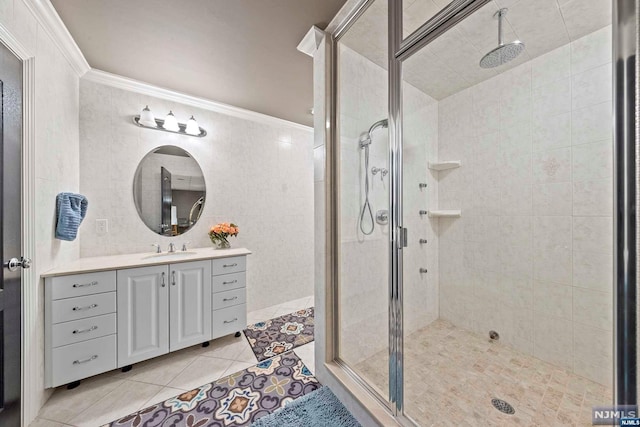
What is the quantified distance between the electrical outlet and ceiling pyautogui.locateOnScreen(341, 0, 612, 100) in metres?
2.53

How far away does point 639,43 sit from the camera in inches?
23.2

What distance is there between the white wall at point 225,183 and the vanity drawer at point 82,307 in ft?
2.12

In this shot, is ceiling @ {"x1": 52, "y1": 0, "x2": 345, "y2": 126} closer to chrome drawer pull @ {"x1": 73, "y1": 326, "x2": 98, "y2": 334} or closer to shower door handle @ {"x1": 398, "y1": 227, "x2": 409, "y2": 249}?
shower door handle @ {"x1": 398, "y1": 227, "x2": 409, "y2": 249}

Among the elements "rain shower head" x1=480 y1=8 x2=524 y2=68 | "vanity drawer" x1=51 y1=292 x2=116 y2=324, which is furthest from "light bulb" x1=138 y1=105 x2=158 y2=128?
"rain shower head" x1=480 y1=8 x2=524 y2=68

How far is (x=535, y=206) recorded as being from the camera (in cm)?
176

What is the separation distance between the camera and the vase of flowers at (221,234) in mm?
2490

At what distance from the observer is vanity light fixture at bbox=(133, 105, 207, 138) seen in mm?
2195

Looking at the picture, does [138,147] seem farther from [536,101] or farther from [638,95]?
[536,101]

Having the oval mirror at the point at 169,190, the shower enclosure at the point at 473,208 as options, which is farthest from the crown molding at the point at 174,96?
the shower enclosure at the point at 473,208

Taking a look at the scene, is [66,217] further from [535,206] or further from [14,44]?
[535,206]

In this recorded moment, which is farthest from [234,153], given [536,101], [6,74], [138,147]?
[536,101]

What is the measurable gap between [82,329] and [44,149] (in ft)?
4.01

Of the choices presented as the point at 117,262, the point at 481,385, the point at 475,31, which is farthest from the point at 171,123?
the point at 481,385

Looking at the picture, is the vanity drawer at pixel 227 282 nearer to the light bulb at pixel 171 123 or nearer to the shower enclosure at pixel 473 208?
the shower enclosure at pixel 473 208
